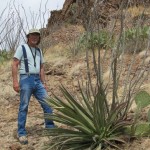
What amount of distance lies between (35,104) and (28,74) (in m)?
2.86

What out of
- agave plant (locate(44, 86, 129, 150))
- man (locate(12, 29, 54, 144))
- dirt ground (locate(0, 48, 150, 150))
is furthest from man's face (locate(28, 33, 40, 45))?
agave plant (locate(44, 86, 129, 150))

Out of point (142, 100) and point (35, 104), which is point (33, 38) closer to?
point (142, 100)

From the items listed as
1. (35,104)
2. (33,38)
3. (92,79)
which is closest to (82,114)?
(33,38)

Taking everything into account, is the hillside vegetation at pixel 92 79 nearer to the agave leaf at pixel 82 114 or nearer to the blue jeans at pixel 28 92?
the agave leaf at pixel 82 114

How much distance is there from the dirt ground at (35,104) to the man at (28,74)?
0.86 feet

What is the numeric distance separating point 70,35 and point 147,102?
11306mm

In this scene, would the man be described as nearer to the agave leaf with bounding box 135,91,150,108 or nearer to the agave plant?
the agave plant

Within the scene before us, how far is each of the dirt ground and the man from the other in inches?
10.3

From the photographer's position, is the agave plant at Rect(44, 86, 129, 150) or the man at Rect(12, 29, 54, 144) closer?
the agave plant at Rect(44, 86, 129, 150)

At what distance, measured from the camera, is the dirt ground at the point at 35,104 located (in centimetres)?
702

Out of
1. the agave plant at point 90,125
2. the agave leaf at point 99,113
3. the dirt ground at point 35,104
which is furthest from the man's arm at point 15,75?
the agave leaf at point 99,113

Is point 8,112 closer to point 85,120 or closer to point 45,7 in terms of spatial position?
point 85,120

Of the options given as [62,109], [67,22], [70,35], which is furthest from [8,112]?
[67,22]

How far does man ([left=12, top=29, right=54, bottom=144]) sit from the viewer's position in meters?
6.95
